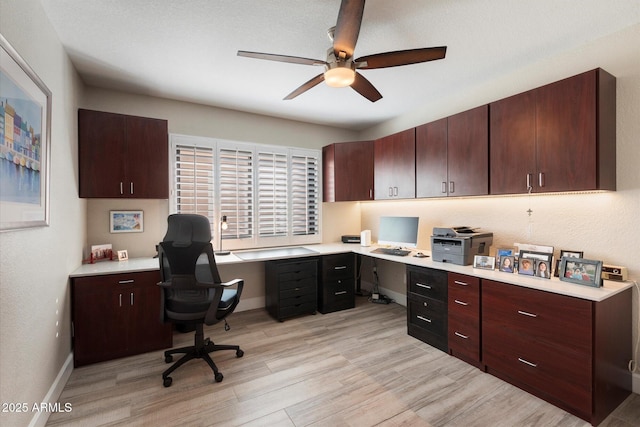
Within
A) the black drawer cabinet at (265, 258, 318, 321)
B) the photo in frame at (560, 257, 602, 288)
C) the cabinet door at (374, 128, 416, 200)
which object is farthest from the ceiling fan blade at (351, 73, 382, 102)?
the black drawer cabinet at (265, 258, 318, 321)

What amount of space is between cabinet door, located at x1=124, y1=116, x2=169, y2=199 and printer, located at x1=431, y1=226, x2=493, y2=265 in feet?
9.96

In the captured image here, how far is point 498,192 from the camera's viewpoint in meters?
2.62

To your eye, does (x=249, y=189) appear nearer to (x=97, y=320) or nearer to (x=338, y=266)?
(x=338, y=266)

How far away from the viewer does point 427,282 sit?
116 inches

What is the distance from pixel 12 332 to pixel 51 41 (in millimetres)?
2021

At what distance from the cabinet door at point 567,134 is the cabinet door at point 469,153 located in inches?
17.3

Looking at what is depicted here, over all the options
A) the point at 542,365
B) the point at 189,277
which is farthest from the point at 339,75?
the point at 542,365

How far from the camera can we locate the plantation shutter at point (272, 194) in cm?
406

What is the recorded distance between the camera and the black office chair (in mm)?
2307

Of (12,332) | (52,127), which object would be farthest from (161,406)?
Answer: (52,127)

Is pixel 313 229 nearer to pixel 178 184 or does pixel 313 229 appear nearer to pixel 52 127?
pixel 178 184

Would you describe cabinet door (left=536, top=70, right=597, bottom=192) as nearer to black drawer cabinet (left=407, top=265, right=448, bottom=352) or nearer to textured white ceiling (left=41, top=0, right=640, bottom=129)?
textured white ceiling (left=41, top=0, right=640, bottom=129)

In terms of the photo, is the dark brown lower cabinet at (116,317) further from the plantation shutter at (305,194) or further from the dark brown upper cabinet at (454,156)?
the dark brown upper cabinet at (454,156)

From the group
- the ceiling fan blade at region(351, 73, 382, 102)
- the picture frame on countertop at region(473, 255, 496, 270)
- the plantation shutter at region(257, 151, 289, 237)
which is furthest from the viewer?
the plantation shutter at region(257, 151, 289, 237)
